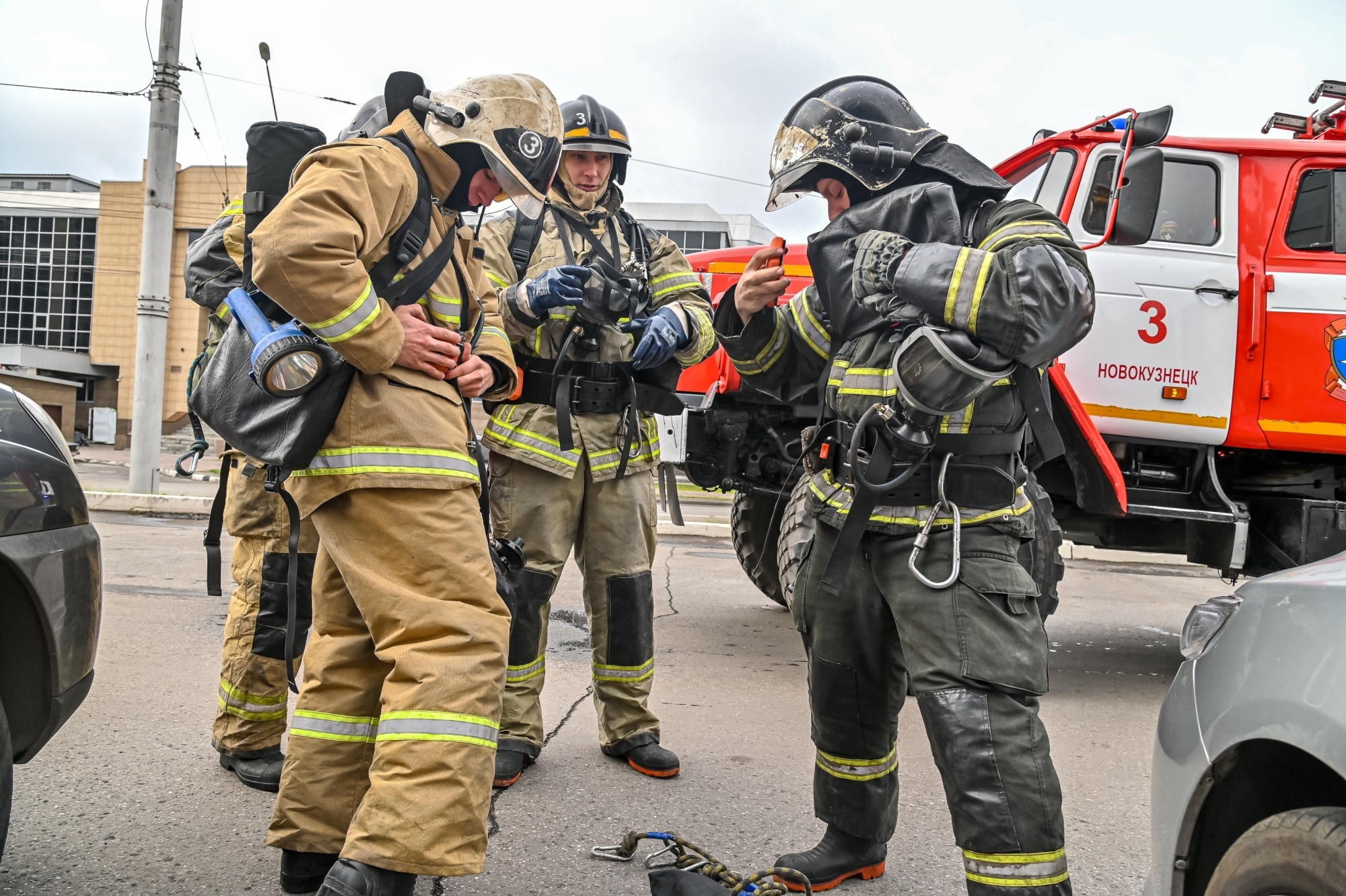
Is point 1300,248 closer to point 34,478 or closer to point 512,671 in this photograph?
point 512,671

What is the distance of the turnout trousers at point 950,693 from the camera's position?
6.86 ft

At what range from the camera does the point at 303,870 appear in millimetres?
2418

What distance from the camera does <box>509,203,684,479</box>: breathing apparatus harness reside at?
3.51 m

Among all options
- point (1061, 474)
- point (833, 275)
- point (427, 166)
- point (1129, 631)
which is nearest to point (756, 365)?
point (833, 275)

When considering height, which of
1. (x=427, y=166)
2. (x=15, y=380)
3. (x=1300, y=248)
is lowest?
(x=15, y=380)

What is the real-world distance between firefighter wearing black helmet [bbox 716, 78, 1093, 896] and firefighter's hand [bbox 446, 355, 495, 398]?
683mm

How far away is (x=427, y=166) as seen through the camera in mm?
2492

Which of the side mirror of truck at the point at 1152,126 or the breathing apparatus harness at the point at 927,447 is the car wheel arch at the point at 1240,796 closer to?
the breathing apparatus harness at the point at 927,447

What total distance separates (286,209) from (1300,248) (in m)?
4.97

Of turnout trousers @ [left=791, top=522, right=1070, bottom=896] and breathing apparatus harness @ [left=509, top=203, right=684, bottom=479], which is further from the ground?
breathing apparatus harness @ [left=509, top=203, right=684, bottom=479]

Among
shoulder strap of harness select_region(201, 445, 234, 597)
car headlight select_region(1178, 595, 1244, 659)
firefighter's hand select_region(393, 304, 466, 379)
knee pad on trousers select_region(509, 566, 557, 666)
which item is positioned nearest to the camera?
car headlight select_region(1178, 595, 1244, 659)

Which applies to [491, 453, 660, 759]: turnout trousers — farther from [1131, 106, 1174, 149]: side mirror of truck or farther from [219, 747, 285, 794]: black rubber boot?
[1131, 106, 1174, 149]: side mirror of truck

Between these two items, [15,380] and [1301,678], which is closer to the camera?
[1301,678]

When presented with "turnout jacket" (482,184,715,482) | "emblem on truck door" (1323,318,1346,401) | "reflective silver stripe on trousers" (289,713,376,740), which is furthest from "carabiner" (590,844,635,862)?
"emblem on truck door" (1323,318,1346,401)
